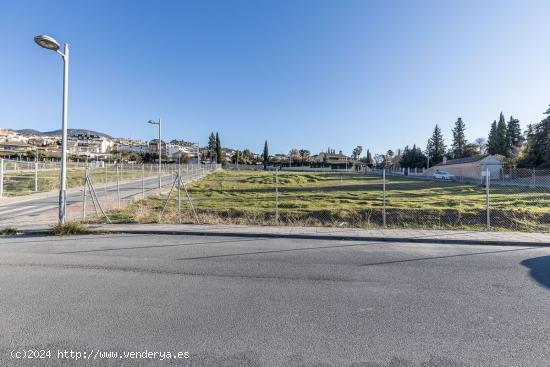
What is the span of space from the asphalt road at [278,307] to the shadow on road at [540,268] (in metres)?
0.04

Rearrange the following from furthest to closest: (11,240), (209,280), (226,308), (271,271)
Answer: (11,240) < (271,271) < (209,280) < (226,308)

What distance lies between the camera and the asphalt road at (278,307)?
3107 mm

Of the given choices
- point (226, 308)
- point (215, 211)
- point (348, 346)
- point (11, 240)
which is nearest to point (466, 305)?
point (348, 346)

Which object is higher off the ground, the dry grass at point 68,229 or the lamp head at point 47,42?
Result: the lamp head at point 47,42

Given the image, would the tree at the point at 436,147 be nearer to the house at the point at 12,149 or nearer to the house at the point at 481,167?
the house at the point at 481,167

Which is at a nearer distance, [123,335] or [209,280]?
[123,335]

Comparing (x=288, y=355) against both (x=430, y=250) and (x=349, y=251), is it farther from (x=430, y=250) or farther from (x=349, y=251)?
(x=430, y=250)

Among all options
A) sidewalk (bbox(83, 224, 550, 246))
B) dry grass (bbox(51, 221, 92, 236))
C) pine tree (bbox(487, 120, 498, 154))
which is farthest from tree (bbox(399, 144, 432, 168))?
dry grass (bbox(51, 221, 92, 236))

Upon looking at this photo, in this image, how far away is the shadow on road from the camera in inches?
210

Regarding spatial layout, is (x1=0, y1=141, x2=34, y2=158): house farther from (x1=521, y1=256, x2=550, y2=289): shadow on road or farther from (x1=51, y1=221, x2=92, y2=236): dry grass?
(x1=521, y1=256, x2=550, y2=289): shadow on road

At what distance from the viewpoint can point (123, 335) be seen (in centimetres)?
336

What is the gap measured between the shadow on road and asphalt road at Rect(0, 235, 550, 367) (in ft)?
0.14

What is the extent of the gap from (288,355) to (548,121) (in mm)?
62523

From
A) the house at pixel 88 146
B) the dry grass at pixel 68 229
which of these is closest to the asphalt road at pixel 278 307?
the dry grass at pixel 68 229
